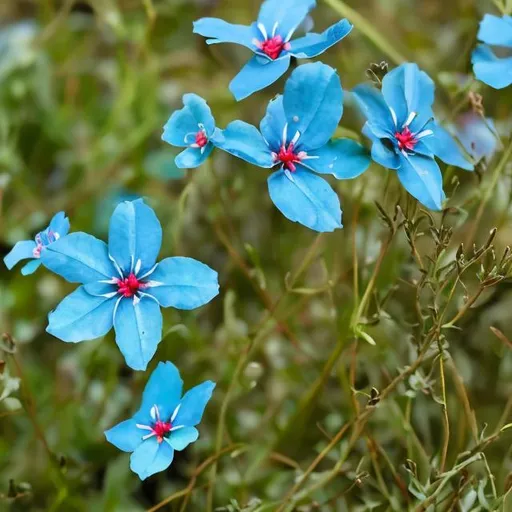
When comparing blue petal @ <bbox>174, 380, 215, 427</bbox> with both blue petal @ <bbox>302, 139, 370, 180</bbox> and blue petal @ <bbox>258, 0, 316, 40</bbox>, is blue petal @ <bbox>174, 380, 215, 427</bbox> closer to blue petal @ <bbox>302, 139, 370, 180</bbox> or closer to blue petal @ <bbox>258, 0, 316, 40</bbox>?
blue petal @ <bbox>302, 139, 370, 180</bbox>

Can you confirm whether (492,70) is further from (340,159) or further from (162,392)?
(162,392)

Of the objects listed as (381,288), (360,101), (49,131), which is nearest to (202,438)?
(381,288)

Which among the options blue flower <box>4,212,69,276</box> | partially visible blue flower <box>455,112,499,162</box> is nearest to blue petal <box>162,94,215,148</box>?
blue flower <box>4,212,69,276</box>

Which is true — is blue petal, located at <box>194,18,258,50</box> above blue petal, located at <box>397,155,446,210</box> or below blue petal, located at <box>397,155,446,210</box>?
above

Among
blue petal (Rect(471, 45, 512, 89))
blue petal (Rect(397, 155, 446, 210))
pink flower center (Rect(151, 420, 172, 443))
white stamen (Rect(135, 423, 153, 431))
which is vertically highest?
blue petal (Rect(471, 45, 512, 89))

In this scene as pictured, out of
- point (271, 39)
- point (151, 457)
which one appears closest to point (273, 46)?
point (271, 39)

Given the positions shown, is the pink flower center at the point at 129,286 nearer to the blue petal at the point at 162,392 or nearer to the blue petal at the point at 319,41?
the blue petal at the point at 162,392

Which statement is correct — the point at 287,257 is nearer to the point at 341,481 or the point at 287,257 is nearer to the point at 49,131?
the point at 341,481

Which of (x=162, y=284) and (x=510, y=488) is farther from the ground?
(x=162, y=284)
